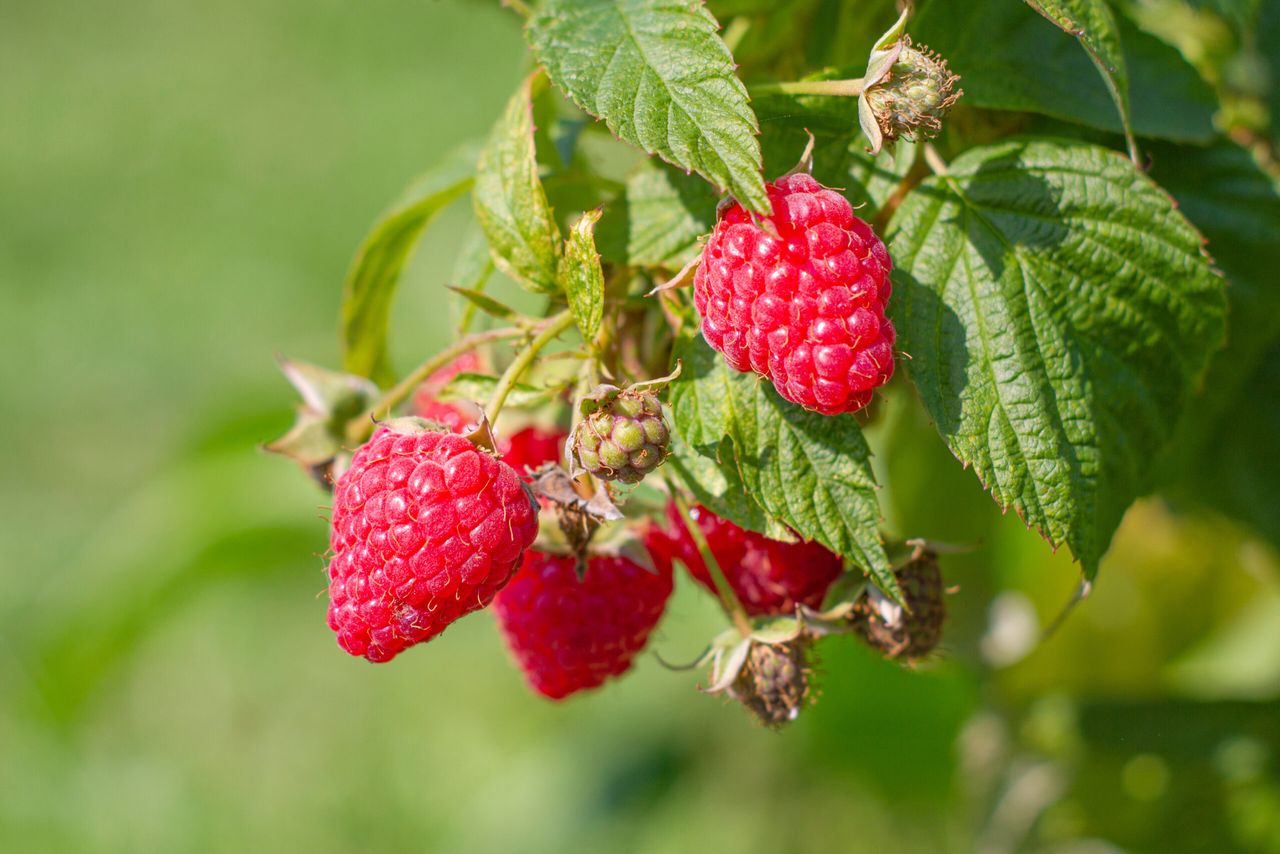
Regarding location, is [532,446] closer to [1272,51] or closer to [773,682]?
[773,682]

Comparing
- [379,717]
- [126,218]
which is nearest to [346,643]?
[379,717]

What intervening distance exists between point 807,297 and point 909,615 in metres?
0.40

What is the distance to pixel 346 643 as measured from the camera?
1.08 m

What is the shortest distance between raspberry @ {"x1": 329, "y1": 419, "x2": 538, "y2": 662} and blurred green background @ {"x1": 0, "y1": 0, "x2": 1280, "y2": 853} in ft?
0.38

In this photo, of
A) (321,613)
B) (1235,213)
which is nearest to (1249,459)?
(1235,213)

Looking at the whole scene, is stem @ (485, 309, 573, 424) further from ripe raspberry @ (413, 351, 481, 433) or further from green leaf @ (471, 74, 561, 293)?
ripe raspberry @ (413, 351, 481, 433)

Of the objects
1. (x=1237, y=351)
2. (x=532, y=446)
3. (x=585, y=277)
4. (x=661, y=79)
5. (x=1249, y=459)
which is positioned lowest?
(x=1249, y=459)

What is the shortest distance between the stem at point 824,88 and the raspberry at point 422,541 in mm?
405

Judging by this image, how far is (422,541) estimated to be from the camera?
106cm

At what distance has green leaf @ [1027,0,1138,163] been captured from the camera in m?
0.97

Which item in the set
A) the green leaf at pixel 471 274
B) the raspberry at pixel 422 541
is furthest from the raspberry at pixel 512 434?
the raspberry at pixel 422 541

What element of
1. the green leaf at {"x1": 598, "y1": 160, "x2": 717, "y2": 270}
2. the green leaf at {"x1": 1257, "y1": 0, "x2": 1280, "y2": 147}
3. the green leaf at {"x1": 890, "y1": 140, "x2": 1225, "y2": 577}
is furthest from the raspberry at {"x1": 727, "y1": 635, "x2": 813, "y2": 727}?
the green leaf at {"x1": 1257, "y1": 0, "x2": 1280, "y2": 147}

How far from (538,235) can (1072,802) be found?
135 cm

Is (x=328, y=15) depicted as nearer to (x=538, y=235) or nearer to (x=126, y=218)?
(x=126, y=218)
